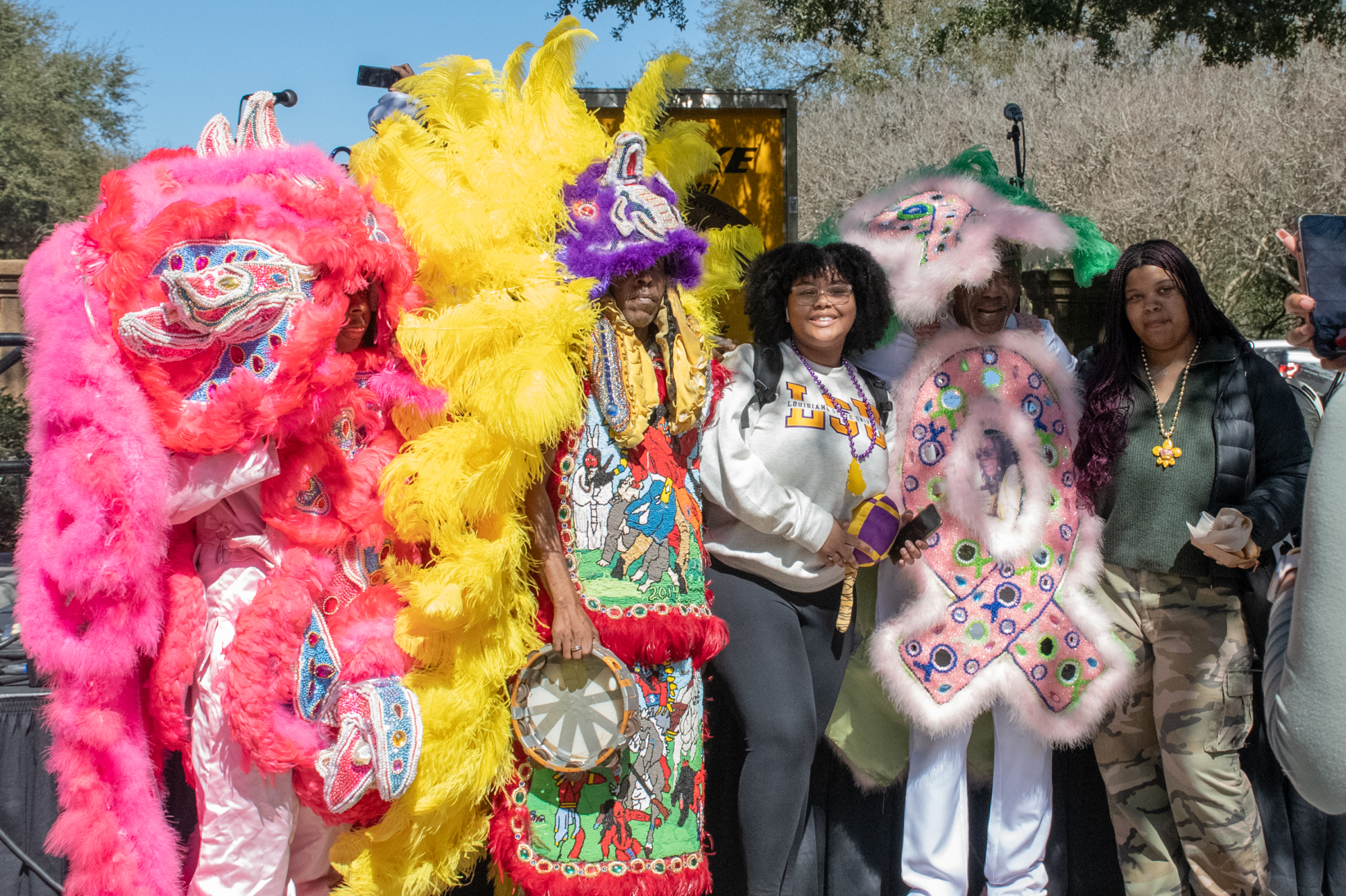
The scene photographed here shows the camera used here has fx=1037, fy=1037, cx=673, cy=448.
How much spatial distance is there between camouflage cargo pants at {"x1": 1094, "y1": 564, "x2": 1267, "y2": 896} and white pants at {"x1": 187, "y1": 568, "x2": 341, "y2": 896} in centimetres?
243

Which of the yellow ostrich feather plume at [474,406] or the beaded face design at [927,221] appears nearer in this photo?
the yellow ostrich feather plume at [474,406]

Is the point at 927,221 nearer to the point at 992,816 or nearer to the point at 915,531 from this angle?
the point at 915,531

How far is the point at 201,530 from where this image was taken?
105 inches

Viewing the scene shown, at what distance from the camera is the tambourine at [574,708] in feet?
8.51

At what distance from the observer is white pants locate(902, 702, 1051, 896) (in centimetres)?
316

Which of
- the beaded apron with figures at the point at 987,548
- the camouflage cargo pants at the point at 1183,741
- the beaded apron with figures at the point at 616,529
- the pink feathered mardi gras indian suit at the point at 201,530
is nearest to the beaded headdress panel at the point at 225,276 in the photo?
the pink feathered mardi gras indian suit at the point at 201,530

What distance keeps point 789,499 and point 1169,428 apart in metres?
1.21

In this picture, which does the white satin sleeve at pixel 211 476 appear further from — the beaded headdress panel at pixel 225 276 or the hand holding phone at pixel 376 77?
the hand holding phone at pixel 376 77

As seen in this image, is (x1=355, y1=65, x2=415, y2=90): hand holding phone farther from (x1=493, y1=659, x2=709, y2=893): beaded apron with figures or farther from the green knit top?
the green knit top

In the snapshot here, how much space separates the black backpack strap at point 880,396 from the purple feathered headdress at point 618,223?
0.85 metres

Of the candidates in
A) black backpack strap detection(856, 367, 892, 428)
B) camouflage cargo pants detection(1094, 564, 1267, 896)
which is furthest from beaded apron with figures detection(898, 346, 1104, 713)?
camouflage cargo pants detection(1094, 564, 1267, 896)

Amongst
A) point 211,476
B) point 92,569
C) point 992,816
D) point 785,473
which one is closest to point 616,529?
point 785,473

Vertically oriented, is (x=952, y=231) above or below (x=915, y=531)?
above

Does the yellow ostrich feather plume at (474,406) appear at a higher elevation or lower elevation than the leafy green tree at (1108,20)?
lower
